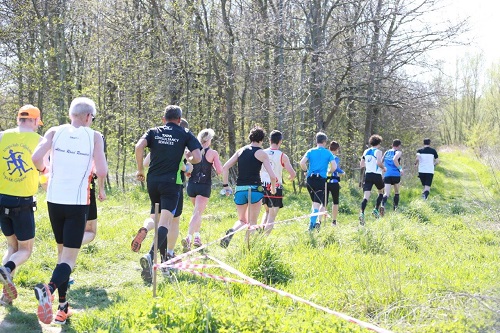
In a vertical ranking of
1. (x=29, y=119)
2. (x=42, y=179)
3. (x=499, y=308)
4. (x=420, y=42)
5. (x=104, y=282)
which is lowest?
(x=104, y=282)

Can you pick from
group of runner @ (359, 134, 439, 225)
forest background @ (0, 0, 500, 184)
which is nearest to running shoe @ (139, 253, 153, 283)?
group of runner @ (359, 134, 439, 225)

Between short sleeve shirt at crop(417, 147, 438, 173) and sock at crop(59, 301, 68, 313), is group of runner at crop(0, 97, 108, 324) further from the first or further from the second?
short sleeve shirt at crop(417, 147, 438, 173)

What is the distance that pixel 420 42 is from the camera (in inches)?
659

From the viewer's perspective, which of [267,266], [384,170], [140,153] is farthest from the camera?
[384,170]

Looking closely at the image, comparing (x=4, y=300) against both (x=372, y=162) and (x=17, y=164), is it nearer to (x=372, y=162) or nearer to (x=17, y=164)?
(x=17, y=164)

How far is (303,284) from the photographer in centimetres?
562

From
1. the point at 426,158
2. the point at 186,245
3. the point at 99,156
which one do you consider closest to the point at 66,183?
the point at 99,156

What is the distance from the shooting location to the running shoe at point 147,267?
604 cm

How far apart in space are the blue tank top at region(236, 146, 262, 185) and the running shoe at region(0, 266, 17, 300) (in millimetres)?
3770

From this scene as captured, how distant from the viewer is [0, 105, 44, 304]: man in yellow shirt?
542 centimetres

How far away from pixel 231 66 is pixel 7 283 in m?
15.4

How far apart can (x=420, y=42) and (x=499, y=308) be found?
14064 millimetres

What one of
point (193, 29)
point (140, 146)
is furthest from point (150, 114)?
point (140, 146)

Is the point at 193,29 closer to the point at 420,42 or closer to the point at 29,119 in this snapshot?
the point at 420,42
